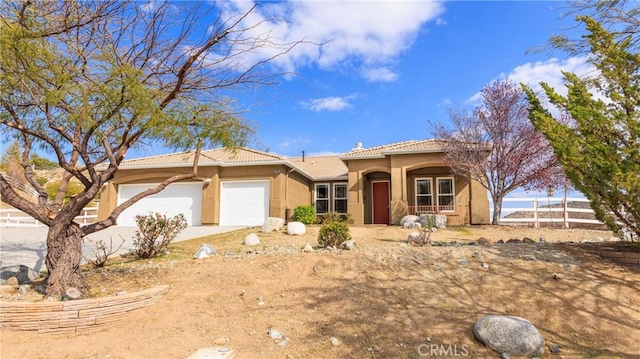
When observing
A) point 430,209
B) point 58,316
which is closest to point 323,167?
point 430,209

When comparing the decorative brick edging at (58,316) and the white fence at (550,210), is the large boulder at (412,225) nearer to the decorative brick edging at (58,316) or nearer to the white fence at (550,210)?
the white fence at (550,210)

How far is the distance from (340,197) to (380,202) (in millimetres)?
2702

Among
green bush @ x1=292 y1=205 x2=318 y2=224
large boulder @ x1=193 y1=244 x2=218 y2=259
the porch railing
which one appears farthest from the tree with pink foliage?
large boulder @ x1=193 y1=244 x2=218 y2=259

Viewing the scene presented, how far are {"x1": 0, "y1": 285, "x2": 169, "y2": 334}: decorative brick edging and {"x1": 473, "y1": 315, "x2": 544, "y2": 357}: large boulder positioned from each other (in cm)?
437

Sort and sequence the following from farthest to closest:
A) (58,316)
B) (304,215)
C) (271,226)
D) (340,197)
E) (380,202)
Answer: (340,197)
(380,202)
(304,215)
(271,226)
(58,316)

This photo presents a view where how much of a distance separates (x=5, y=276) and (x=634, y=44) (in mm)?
10761

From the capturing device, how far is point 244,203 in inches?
727

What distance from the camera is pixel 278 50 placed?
16.6 feet

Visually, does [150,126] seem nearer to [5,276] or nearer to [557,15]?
[5,276]

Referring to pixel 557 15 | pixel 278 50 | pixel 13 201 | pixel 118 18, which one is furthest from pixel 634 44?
pixel 13 201

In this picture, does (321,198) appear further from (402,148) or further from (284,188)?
(402,148)

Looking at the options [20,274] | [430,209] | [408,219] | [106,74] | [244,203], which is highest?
[106,74]

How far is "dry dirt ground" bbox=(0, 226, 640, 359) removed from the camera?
3.90m

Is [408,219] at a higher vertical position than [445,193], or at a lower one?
lower
